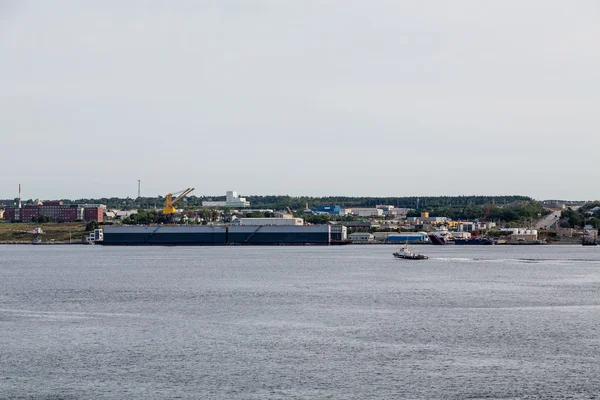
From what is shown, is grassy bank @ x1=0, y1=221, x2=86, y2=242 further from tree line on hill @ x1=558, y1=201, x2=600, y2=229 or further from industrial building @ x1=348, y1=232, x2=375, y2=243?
tree line on hill @ x1=558, y1=201, x2=600, y2=229

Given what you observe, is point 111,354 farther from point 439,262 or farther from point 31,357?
point 439,262

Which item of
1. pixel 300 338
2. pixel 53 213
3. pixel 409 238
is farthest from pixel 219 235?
pixel 300 338

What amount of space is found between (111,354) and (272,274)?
35.2 m

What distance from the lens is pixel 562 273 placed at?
64750 millimetres

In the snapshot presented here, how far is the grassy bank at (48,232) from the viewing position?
155 meters

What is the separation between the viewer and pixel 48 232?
16288cm

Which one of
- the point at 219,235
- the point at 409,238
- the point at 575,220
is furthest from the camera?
the point at 575,220

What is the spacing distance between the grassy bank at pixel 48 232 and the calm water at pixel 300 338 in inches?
3959

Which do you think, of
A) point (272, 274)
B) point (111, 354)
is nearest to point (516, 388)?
point (111, 354)

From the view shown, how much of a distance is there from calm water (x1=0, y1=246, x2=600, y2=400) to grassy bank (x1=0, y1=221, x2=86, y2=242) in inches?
3959

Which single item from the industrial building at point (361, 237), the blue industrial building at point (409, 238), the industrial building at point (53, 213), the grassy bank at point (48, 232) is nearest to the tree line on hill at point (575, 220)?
the blue industrial building at point (409, 238)

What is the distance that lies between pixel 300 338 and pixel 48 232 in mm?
138307

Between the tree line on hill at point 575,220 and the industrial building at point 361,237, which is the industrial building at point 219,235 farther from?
the tree line on hill at point 575,220

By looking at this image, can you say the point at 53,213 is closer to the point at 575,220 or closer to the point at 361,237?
the point at 361,237
